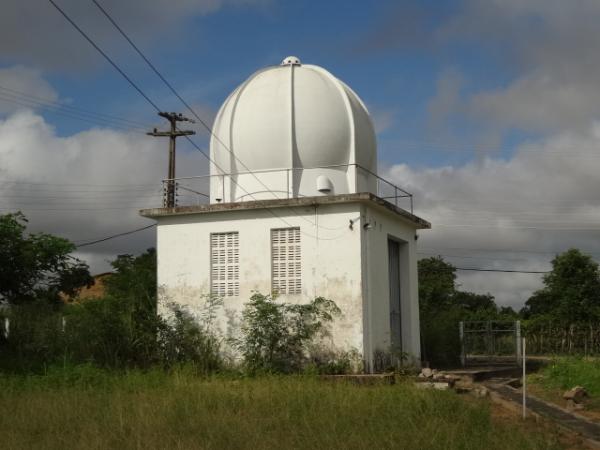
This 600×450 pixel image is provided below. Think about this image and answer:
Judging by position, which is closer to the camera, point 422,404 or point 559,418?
point 422,404

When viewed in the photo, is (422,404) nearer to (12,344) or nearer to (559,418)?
(559,418)

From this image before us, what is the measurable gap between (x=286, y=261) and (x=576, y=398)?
7.07 meters

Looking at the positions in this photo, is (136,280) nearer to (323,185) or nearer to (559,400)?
(323,185)

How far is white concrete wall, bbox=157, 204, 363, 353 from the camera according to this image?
18.1m

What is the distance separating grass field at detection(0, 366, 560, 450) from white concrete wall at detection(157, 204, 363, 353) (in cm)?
383

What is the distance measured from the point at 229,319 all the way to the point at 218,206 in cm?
274

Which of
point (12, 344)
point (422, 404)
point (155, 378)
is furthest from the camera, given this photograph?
point (12, 344)

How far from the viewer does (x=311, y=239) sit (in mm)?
18656

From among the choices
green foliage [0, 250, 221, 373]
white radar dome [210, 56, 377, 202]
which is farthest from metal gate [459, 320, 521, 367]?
green foliage [0, 250, 221, 373]

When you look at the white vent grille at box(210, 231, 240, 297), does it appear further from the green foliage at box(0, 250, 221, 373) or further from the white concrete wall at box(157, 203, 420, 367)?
the green foliage at box(0, 250, 221, 373)

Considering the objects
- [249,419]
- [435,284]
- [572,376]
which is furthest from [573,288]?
[249,419]

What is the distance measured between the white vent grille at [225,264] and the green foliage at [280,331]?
1.11 metres

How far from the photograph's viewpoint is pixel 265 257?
62.2 feet

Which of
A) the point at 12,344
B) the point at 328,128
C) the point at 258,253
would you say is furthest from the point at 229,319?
the point at 12,344
